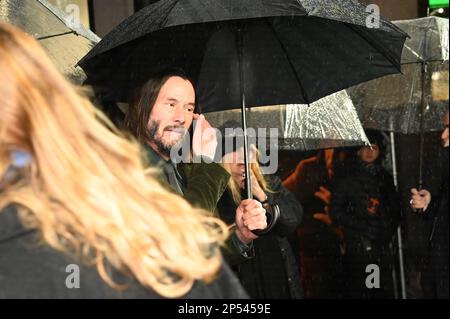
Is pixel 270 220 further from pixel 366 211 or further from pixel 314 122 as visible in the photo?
pixel 366 211

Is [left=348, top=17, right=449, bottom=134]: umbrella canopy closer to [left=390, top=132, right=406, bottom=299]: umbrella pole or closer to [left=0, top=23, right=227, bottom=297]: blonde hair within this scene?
[left=390, top=132, right=406, bottom=299]: umbrella pole

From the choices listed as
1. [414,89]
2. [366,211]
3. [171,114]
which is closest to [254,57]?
[171,114]

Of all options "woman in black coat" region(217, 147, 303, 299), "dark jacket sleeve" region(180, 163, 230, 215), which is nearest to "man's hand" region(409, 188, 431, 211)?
"woman in black coat" region(217, 147, 303, 299)

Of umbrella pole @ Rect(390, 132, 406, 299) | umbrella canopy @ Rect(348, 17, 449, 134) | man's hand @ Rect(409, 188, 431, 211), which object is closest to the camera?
man's hand @ Rect(409, 188, 431, 211)

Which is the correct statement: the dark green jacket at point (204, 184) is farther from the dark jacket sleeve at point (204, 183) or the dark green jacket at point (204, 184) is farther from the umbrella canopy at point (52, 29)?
the umbrella canopy at point (52, 29)

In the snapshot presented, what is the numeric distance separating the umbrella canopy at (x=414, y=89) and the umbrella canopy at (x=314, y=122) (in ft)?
2.75

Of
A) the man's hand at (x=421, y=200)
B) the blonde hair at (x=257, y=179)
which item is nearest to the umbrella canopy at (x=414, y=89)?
the man's hand at (x=421, y=200)

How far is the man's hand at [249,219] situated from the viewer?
13.6 ft

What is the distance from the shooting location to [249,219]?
417cm

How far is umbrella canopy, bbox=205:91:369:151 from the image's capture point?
605cm

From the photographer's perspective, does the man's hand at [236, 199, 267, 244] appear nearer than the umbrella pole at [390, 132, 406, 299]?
Yes

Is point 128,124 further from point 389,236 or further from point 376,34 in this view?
point 389,236

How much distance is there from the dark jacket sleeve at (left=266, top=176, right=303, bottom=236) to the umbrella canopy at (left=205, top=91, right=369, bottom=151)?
1.78ft

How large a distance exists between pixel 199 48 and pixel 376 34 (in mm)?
838
